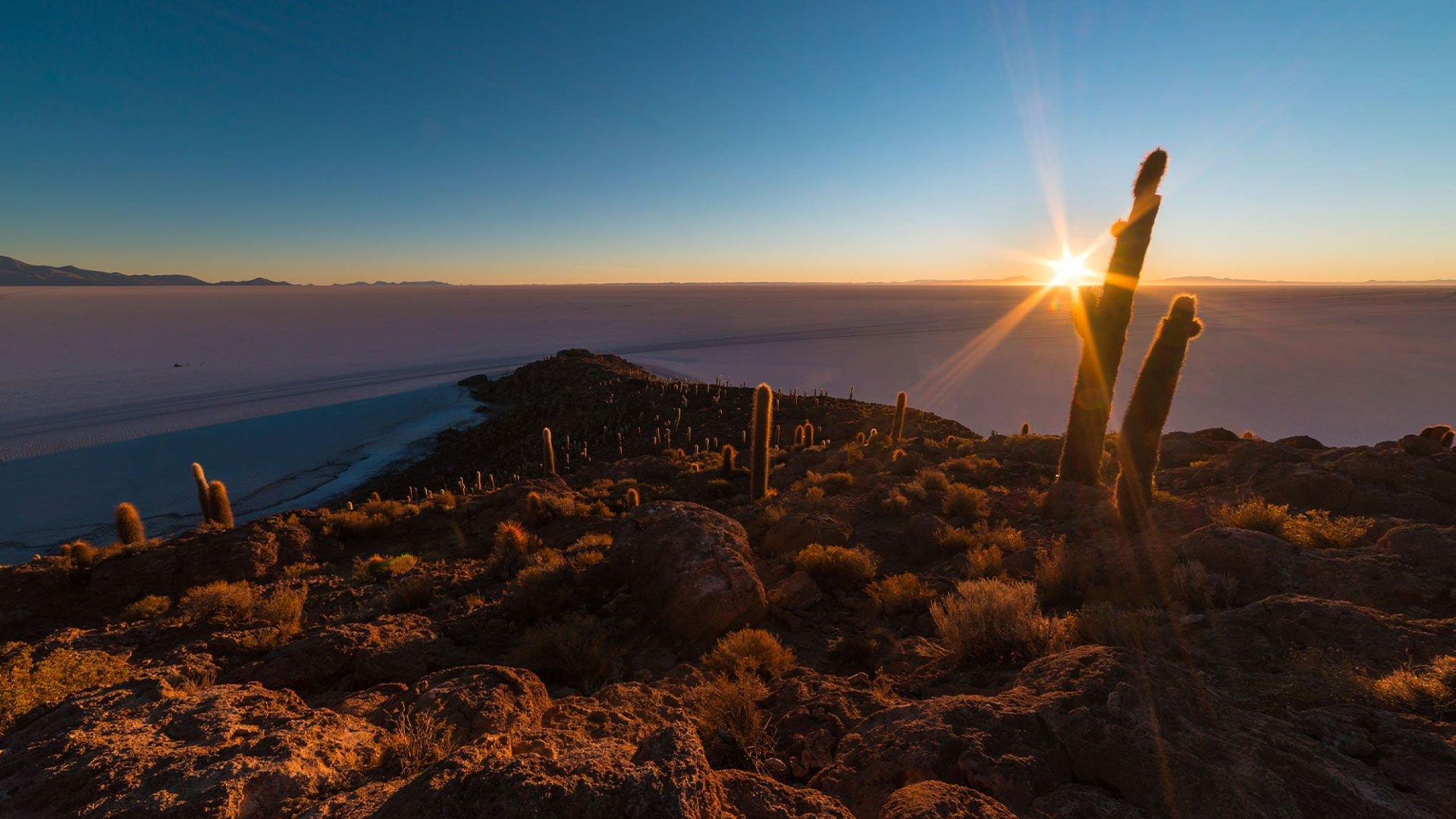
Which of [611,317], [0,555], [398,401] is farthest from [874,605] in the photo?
[611,317]

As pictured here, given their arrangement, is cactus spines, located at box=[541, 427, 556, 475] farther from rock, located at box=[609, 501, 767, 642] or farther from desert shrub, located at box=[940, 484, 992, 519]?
desert shrub, located at box=[940, 484, 992, 519]

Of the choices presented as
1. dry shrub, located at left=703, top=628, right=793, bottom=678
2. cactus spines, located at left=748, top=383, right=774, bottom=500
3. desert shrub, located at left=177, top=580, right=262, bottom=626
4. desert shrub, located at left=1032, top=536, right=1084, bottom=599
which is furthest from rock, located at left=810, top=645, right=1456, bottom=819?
cactus spines, located at left=748, top=383, right=774, bottom=500

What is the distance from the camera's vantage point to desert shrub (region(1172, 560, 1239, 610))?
543 cm

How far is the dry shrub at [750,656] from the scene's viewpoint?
522 centimetres

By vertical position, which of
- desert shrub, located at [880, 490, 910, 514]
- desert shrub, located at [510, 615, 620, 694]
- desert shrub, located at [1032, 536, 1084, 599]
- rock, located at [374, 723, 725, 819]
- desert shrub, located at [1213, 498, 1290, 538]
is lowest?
desert shrub, located at [880, 490, 910, 514]

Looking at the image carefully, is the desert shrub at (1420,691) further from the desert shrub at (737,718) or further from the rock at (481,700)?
the rock at (481,700)

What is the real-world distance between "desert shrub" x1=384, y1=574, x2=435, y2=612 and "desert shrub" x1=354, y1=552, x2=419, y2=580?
49.7 inches

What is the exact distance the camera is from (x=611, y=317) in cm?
11931

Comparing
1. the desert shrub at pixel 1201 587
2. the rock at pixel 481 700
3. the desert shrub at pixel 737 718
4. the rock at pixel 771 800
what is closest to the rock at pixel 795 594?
the desert shrub at pixel 737 718

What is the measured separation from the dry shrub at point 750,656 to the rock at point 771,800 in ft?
7.65

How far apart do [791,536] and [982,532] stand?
3.06 metres

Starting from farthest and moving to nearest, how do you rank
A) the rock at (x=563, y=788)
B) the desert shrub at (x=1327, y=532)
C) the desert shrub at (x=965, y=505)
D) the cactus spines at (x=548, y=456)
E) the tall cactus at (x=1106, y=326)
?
the cactus spines at (x=548, y=456) → the tall cactus at (x=1106, y=326) → the desert shrub at (x=965, y=505) → the desert shrub at (x=1327, y=532) → the rock at (x=563, y=788)

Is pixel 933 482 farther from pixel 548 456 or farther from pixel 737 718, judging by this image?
pixel 548 456

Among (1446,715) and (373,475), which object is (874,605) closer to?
(1446,715)
